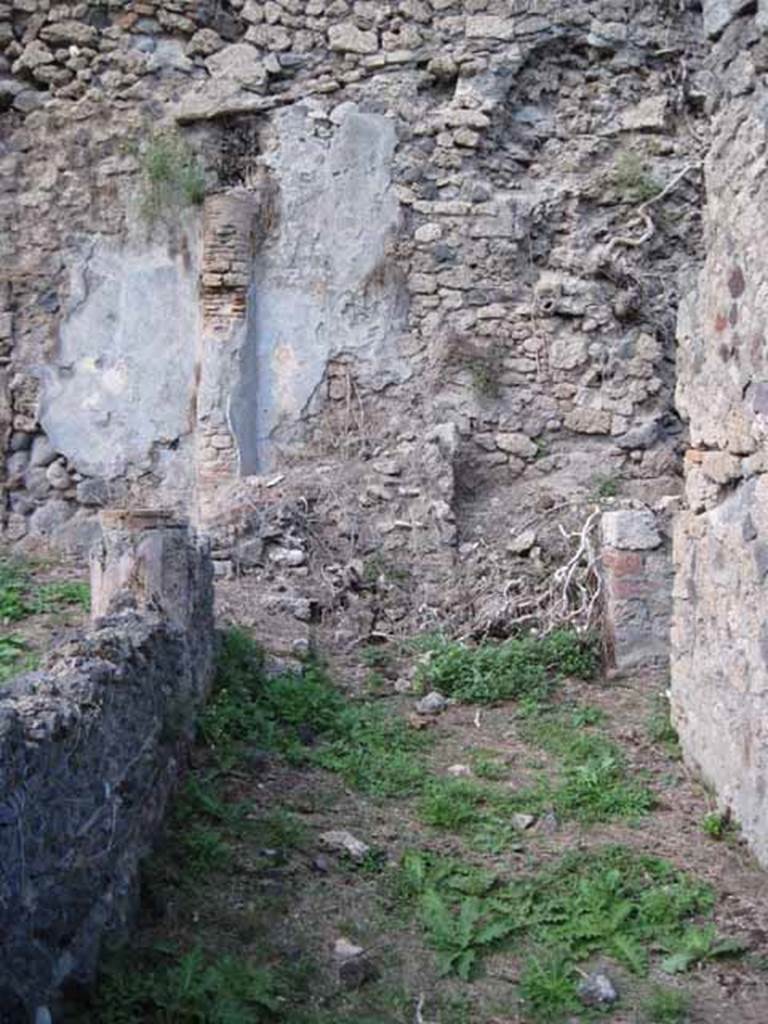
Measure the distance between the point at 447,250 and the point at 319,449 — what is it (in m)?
1.94

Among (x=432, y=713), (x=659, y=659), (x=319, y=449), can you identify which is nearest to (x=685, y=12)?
(x=319, y=449)

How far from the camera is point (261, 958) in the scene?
3.84 meters

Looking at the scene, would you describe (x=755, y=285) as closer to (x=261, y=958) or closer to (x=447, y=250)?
(x=261, y=958)

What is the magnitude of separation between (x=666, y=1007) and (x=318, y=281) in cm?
748

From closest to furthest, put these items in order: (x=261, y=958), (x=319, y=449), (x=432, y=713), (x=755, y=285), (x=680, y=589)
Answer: (x=261, y=958) → (x=755, y=285) → (x=680, y=589) → (x=432, y=713) → (x=319, y=449)

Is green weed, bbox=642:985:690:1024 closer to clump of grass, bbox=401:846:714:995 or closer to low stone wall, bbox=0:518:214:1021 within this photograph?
clump of grass, bbox=401:846:714:995

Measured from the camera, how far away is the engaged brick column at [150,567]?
604 centimetres

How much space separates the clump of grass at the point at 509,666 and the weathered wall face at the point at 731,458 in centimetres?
127

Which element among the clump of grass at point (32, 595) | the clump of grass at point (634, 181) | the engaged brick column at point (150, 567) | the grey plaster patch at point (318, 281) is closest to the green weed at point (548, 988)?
the engaged brick column at point (150, 567)

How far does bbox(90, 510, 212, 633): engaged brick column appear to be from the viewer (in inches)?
238

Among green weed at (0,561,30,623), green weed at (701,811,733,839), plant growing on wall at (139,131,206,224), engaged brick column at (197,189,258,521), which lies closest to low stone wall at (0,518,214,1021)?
green weed at (701,811,733,839)

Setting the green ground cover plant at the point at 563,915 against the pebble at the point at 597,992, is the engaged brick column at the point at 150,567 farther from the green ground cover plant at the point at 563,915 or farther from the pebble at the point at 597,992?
the pebble at the point at 597,992

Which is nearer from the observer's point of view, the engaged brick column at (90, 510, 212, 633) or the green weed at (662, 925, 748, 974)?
the green weed at (662, 925, 748, 974)

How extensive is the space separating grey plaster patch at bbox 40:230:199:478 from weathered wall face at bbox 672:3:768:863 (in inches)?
215
